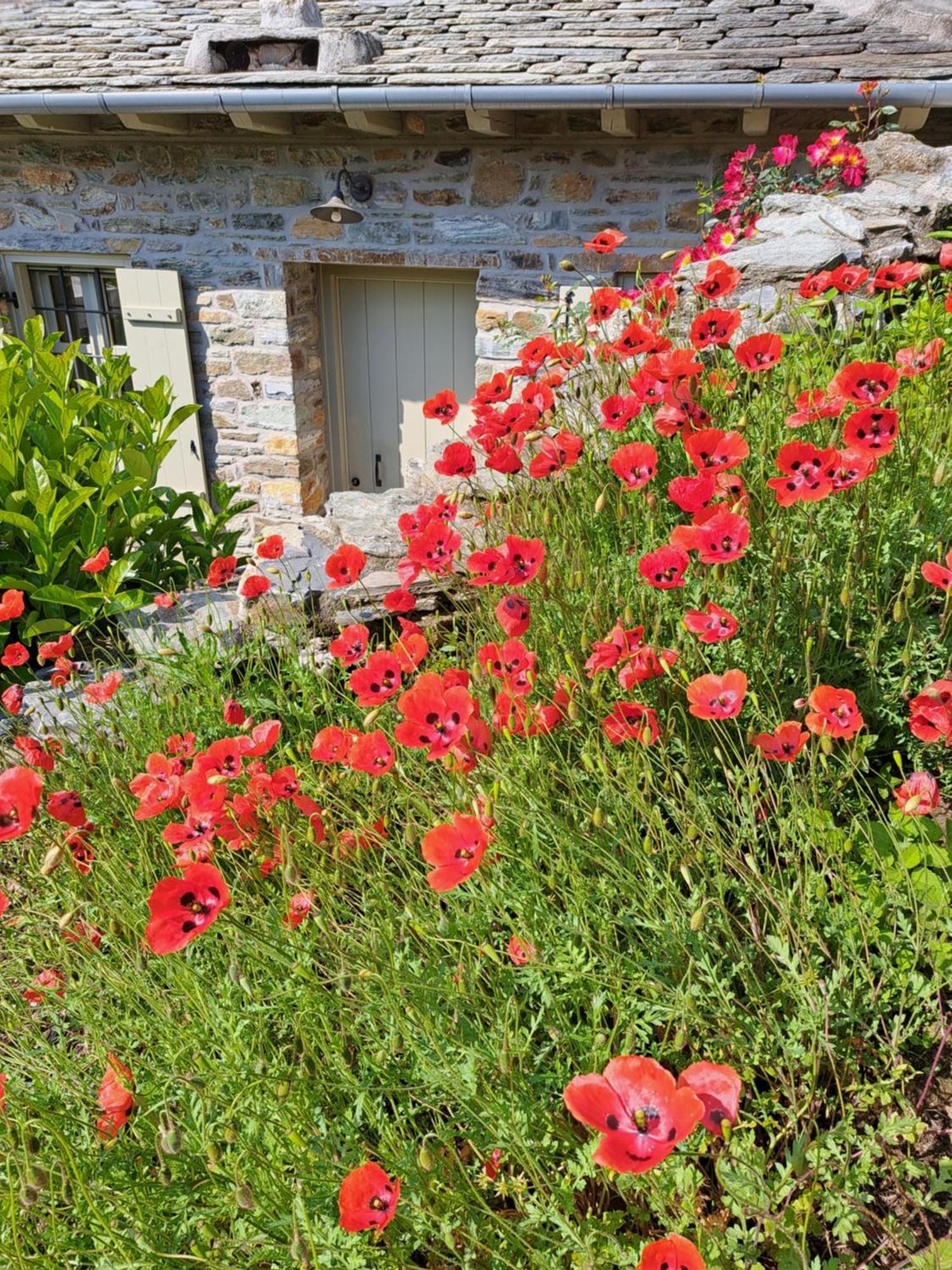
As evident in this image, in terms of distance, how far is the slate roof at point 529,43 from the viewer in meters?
4.52

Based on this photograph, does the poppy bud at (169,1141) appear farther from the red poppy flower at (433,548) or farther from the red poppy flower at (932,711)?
the red poppy flower at (433,548)

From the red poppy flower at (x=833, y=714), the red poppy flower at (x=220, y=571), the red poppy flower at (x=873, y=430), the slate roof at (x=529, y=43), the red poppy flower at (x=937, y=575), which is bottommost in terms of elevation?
the red poppy flower at (x=220, y=571)

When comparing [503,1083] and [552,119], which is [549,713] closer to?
[503,1083]

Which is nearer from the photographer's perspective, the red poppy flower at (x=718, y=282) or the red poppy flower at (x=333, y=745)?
the red poppy flower at (x=333, y=745)

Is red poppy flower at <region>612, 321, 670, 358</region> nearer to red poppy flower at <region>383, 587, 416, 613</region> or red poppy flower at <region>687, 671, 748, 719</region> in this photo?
red poppy flower at <region>383, 587, 416, 613</region>

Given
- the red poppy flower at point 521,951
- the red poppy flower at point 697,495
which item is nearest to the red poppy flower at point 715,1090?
the red poppy flower at point 521,951

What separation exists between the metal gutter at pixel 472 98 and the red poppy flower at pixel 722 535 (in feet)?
12.2

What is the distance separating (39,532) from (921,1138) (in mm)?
3118

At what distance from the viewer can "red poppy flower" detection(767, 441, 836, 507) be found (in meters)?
1.61

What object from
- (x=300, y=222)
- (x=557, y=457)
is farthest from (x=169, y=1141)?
(x=300, y=222)

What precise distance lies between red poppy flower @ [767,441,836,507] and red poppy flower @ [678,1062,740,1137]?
3.29ft

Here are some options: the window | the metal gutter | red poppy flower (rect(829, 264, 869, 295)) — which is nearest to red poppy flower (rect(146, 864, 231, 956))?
red poppy flower (rect(829, 264, 869, 295))

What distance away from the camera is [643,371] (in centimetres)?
214

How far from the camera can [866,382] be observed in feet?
5.76
